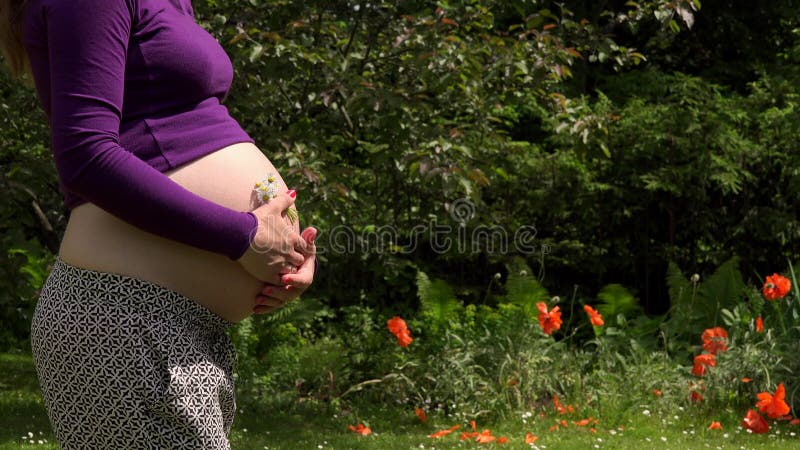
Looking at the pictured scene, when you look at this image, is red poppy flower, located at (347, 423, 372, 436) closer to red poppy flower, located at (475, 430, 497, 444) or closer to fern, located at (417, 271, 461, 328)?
red poppy flower, located at (475, 430, 497, 444)

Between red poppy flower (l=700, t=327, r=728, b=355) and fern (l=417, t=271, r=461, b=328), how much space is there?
5.23ft

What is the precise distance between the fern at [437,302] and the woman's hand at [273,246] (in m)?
4.57

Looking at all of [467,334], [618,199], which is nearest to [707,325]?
[618,199]

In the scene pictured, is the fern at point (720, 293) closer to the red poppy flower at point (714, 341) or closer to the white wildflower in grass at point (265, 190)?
the red poppy flower at point (714, 341)

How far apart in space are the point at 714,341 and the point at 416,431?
186 centimetres

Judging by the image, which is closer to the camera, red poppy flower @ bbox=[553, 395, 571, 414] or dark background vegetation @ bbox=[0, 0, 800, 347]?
dark background vegetation @ bbox=[0, 0, 800, 347]

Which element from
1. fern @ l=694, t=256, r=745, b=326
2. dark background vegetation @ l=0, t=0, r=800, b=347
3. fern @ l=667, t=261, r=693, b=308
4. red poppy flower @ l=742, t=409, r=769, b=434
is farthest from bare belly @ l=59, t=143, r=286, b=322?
fern @ l=667, t=261, r=693, b=308

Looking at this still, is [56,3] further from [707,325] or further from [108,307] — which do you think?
[707,325]

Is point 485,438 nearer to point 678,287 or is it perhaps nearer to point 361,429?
point 361,429

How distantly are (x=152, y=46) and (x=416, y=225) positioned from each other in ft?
17.3

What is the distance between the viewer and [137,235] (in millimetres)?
1512

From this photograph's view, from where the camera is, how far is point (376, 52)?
5816 mm

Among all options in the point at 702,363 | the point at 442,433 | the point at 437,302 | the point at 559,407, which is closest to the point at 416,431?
the point at 442,433

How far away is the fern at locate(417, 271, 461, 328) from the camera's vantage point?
622 centimetres
